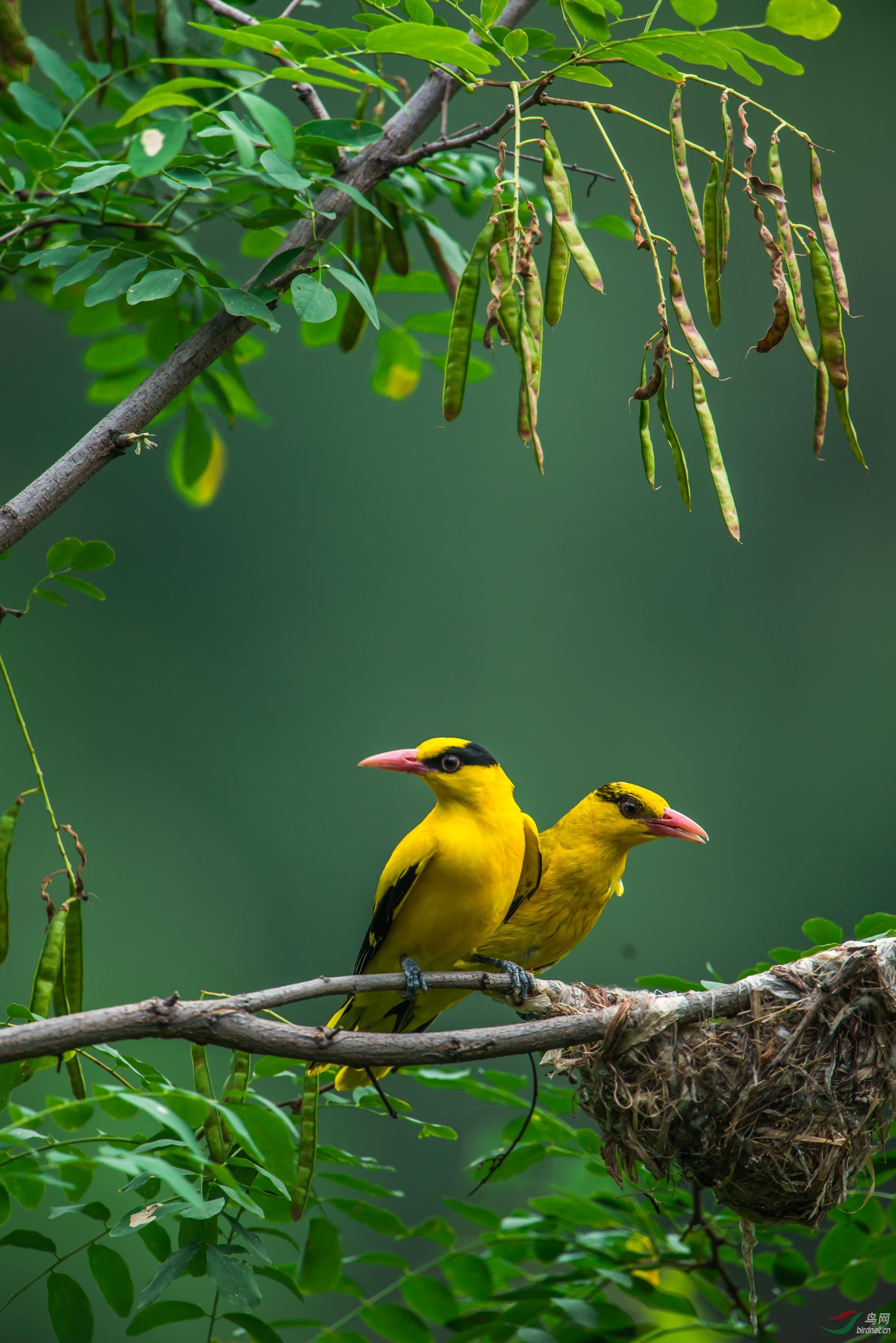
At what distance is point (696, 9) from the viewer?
1466 mm

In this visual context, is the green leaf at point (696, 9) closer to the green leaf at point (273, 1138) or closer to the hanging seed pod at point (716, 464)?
the hanging seed pod at point (716, 464)

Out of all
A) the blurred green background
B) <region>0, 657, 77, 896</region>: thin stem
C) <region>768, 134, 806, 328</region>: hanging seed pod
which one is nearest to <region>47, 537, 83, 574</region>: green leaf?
<region>0, 657, 77, 896</region>: thin stem

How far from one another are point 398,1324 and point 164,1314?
421mm

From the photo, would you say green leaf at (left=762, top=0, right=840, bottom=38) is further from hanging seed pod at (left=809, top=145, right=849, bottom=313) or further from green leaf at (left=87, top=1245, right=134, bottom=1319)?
green leaf at (left=87, top=1245, right=134, bottom=1319)

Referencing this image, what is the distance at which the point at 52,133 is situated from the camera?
191cm

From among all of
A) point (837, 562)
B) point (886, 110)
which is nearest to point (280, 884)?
point (837, 562)

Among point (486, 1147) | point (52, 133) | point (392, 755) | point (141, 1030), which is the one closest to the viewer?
point (141, 1030)

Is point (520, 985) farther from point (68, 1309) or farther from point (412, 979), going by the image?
point (68, 1309)

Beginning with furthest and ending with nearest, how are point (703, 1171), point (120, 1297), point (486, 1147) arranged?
point (486, 1147)
point (703, 1171)
point (120, 1297)

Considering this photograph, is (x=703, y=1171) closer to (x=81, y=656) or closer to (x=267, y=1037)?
(x=267, y=1037)

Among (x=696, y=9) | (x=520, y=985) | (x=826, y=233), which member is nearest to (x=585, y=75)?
(x=696, y=9)

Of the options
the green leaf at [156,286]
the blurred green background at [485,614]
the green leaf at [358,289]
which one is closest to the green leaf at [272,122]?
the green leaf at [358,289]

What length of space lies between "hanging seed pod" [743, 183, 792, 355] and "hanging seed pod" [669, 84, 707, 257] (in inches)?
2.8

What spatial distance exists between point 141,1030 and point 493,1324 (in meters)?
1.05
